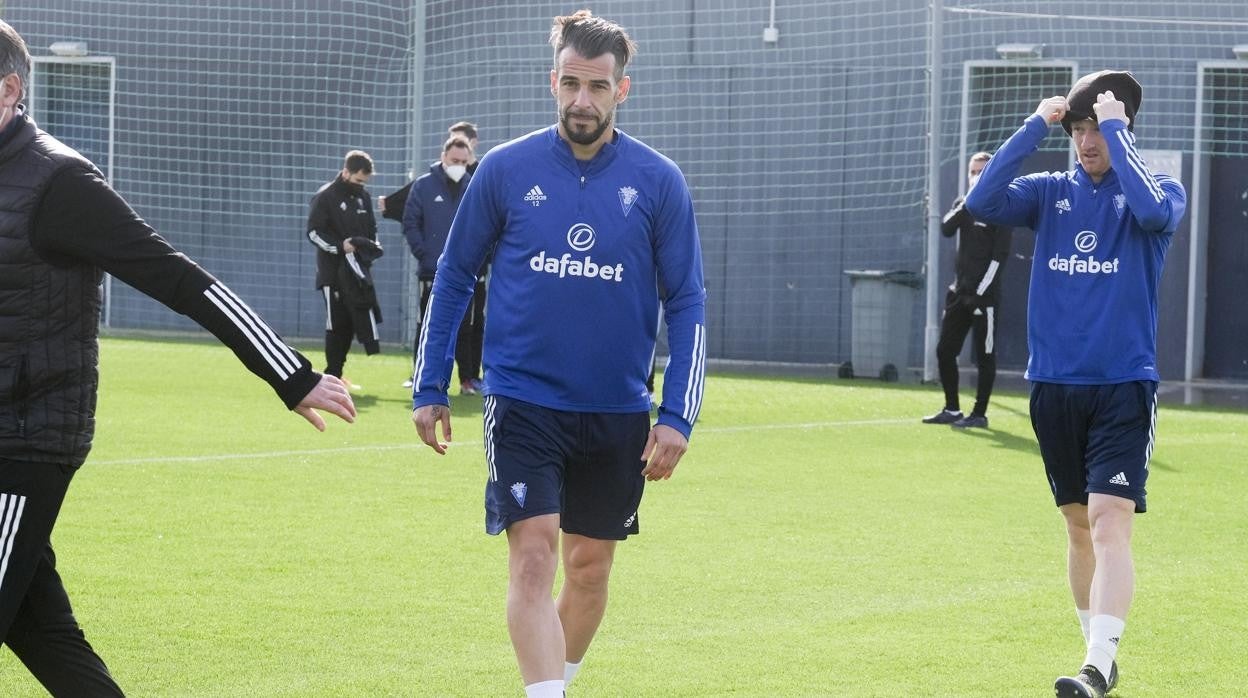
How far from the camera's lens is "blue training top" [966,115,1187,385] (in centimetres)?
591

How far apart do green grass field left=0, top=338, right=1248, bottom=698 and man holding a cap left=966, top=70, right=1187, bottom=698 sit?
49cm

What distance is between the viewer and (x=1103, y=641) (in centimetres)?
566

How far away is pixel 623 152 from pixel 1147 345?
2.07m

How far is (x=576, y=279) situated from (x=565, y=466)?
1.71ft

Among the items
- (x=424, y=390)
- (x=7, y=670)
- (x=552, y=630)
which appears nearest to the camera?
(x=552, y=630)

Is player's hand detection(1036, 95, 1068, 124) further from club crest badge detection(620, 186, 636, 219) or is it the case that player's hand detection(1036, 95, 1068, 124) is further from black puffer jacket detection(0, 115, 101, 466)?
black puffer jacket detection(0, 115, 101, 466)

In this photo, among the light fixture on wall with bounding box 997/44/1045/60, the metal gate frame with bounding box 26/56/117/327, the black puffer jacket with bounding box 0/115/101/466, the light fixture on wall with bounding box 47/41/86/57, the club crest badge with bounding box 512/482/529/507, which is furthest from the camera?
the light fixture on wall with bounding box 47/41/86/57

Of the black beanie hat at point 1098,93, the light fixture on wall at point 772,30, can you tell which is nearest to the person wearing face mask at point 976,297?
the light fixture on wall at point 772,30

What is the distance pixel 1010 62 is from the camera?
19859 millimetres

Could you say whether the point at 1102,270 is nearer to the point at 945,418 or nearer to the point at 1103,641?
→ the point at 1103,641

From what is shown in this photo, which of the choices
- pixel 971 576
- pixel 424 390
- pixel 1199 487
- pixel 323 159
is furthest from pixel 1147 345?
pixel 323 159

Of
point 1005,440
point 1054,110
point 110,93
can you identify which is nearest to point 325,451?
point 1005,440

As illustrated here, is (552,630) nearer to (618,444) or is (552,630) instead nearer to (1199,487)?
(618,444)

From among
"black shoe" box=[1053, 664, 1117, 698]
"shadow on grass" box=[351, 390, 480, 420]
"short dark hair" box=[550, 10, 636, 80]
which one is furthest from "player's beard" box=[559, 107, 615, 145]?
"shadow on grass" box=[351, 390, 480, 420]
